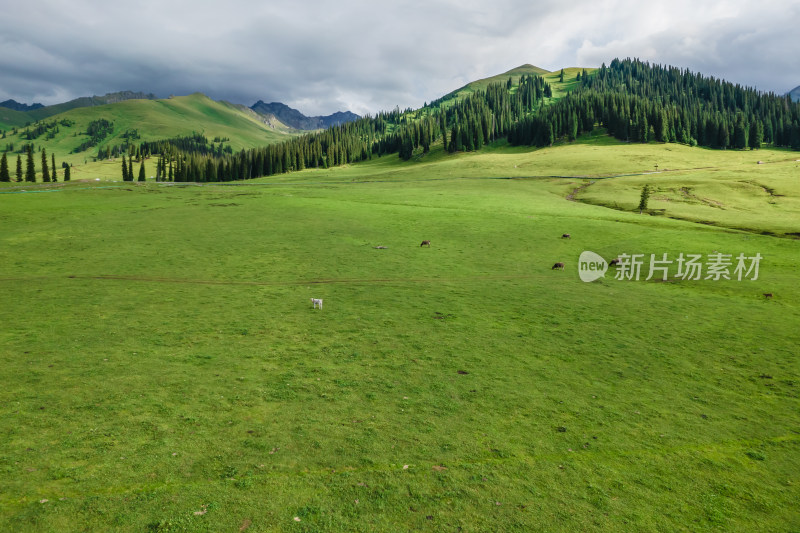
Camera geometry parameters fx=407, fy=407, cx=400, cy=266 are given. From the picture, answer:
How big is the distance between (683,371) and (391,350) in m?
11.0

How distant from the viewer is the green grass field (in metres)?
8.54

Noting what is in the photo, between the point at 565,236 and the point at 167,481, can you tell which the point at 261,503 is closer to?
the point at 167,481

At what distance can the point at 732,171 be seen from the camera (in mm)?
87062

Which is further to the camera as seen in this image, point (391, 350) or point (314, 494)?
point (391, 350)

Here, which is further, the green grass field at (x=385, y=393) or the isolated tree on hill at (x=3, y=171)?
the isolated tree on hill at (x=3, y=171)

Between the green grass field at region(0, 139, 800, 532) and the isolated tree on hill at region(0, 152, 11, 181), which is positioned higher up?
the isolated tree on hill at region(0, 152, 11, 181)

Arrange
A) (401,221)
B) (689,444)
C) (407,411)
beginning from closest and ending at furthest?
(689,444), (407,411), (401,221)

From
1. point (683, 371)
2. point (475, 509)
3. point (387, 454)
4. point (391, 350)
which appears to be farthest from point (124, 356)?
point (683, 371)

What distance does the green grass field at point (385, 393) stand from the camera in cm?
854

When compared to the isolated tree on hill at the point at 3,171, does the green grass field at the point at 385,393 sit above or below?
below

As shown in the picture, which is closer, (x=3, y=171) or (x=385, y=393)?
(x=385, y=393)

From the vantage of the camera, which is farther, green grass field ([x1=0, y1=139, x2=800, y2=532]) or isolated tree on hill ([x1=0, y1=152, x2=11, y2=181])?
isolated tree on hill ([x1=0, y1=152, x2=11, y2=181])

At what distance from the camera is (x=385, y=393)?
13.1 metres

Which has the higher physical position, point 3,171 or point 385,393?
point 3,171
